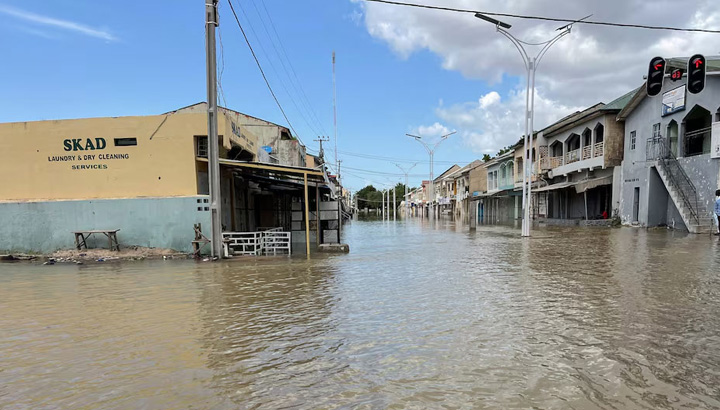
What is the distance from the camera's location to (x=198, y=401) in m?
A: 3.30

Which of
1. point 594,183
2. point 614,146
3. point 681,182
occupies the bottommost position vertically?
point 681,182

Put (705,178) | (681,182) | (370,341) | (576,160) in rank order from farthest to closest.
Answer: (576,160) < (681,182) < (705,178) < (370,341)

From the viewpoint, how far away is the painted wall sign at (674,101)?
1999cm

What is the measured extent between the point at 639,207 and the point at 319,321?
23.9 metres

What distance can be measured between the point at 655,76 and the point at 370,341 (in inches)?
488

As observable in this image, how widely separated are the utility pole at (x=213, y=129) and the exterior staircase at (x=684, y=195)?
19.8m

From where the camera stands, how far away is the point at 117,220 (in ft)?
43.5

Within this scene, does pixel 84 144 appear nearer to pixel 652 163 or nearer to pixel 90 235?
pixel 90 235

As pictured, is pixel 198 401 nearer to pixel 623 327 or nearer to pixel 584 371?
pixel 584 371

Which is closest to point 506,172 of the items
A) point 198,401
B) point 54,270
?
point 54,270

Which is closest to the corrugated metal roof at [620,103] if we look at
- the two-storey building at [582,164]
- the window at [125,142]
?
the two-storey building at [582,164]

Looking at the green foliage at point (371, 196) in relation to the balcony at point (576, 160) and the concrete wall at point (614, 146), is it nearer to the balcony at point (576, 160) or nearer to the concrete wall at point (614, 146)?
the balcony at point (576, 160)

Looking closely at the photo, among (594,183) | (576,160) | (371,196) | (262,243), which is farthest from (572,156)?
(371,196)

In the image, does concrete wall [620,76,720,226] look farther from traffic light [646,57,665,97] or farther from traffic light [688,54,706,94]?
traffic light [688,54,706,94]
